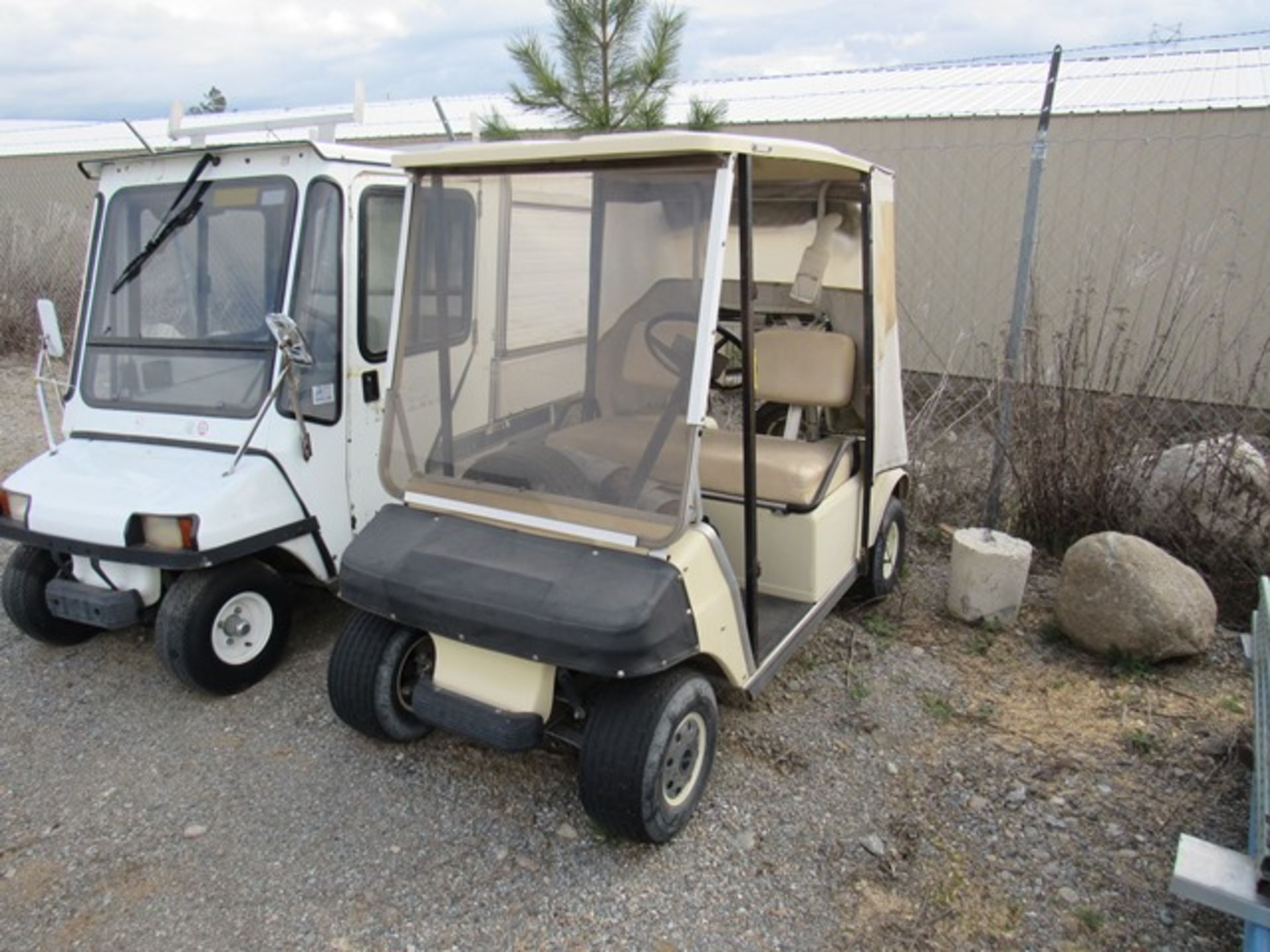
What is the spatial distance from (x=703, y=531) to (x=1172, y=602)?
2.19 meters

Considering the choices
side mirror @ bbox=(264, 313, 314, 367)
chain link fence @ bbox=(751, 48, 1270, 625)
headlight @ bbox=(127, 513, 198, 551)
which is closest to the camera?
headlight @ bbox=(127, 513, 198, 551)

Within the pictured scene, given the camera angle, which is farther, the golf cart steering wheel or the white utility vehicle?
the white utility vehicle

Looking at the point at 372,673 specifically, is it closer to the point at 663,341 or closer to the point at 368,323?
the point at 663,341

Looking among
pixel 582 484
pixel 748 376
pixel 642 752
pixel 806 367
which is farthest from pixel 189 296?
pixel 642 752

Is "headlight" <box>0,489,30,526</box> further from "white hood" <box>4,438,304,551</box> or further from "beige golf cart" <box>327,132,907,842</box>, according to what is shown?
"beige golf cart" <box>327,132,907,842</box>

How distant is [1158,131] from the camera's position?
6.77m

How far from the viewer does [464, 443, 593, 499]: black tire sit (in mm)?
2611

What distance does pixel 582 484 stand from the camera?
102 inches

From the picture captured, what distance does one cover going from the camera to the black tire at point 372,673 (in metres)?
2.86

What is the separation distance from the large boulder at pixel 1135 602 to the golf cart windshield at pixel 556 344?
2.17 m

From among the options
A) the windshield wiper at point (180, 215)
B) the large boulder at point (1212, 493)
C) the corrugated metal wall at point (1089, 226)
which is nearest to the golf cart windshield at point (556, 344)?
the windshield wiper at point (180, 215)

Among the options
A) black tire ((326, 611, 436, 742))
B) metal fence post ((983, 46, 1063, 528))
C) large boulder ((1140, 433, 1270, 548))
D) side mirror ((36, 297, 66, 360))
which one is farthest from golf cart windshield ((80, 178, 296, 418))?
large boulder ((1140, 433, 1270, 548))

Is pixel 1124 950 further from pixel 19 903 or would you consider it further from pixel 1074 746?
pixel 19 903

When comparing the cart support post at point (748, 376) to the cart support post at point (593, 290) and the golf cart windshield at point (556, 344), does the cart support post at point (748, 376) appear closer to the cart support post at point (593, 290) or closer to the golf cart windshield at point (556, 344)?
the golf cart windshield at point (556, 344)
